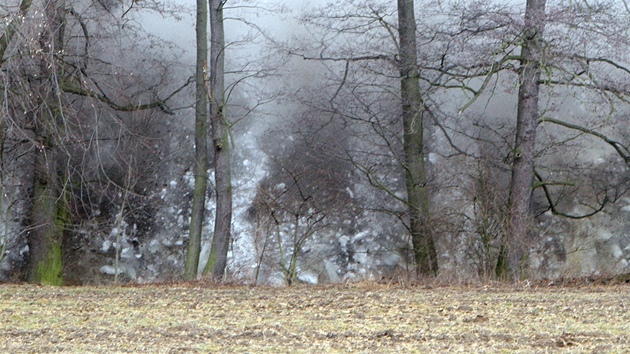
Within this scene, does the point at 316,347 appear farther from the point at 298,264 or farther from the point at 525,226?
the point at 298,264

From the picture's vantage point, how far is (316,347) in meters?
6.23

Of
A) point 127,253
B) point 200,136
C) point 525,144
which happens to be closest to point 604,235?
point 525,144

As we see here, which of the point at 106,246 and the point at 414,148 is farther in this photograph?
the point at 106,246

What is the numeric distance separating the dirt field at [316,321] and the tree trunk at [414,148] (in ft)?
15.2

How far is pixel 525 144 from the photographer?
14102 mm

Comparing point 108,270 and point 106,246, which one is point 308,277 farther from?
point 106,246

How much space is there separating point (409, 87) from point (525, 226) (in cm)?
393

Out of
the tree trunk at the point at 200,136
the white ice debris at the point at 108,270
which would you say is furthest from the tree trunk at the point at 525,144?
the white ice debris at the point at 108,270

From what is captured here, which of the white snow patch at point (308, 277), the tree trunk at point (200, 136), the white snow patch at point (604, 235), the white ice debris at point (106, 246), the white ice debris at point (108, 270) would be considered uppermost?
Answer: the tree trunk at point (200, 136)

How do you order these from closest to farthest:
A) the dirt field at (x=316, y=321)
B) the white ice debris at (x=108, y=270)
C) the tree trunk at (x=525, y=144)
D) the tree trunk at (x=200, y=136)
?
the dirt field at (x=316, y=321) → the tree trunk at (x=525, y=144) → the tree trunk at (x=200, y=136) → the white ice debris at (x=108, y=270)

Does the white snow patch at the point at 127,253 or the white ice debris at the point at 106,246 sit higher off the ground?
the white ice debris at the point at 106,246

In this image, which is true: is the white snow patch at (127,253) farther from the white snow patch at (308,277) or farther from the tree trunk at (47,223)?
the white snow patch at (308,277)

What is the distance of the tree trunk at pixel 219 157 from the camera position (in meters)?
15.1

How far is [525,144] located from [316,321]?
777 centimetres
